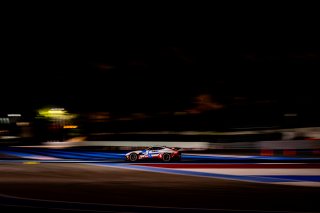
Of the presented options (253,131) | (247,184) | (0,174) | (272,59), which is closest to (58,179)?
(0,174)

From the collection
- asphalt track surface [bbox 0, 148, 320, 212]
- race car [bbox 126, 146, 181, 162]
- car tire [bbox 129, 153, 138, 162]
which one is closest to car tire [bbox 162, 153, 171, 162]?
race car [bbox 126, 146, 181, 162]

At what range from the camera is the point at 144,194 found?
987cm

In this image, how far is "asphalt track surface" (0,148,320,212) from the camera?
27.5ft

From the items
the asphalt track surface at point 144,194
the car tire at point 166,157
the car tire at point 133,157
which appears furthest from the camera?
the car tire at point 133,157

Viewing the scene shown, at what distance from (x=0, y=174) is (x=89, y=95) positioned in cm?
3878

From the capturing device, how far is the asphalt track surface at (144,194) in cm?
838

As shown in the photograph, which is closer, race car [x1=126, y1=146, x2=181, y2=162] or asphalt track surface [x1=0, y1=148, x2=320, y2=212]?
asphalt track surface [x1=0, y1=148, x2=320, y2=212]

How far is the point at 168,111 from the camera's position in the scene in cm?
4144

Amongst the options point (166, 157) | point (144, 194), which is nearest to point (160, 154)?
point (166, 157)

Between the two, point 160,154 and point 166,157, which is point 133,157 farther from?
point 166,157

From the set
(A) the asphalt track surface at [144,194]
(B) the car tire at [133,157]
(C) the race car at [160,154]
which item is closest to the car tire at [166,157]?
(C) the race car at [160,154]

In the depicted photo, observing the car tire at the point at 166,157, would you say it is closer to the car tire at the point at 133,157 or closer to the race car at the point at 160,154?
the race car at the point at 160,154

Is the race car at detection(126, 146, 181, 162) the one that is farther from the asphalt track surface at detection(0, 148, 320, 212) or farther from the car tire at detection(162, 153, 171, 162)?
the asphalt track surface at detection(0, 148, 320, 212)

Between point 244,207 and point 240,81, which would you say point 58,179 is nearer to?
point 244,207
